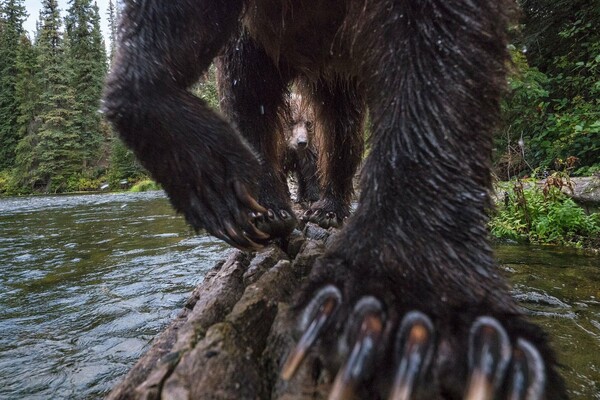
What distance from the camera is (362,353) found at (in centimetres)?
77

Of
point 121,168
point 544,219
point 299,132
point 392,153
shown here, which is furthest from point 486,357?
point 121,168

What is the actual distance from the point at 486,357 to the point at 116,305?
2.64 meters

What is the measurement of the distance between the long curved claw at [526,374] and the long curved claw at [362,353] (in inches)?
9.4

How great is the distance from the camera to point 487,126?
1.18 meters

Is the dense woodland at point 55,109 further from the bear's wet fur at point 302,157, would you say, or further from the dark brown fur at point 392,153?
the dark brown fur at point 392,153

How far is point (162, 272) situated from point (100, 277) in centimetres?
53

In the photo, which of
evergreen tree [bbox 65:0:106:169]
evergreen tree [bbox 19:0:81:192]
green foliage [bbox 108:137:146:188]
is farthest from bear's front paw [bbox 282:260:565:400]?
evergreen tree [bbox 65:0:106:169]

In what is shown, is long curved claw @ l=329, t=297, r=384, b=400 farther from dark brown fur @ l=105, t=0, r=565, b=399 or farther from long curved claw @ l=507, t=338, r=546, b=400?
long curved claw @ l=507, t=338, r=546, b=400

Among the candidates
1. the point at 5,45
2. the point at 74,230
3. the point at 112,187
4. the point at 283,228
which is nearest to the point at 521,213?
the point at 283,228

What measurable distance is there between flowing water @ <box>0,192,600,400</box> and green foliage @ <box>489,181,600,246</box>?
51 centimetres

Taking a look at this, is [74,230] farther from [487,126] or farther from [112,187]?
[112,187]

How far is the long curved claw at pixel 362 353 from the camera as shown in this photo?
0.74m

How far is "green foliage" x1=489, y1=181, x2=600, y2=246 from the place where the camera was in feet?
15.3

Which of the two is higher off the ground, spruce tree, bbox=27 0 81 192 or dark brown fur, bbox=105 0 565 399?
spruce tree, bbox=27 0 81 192
